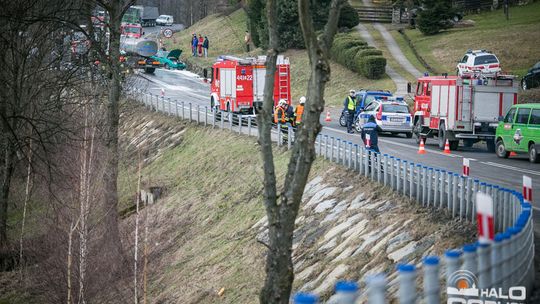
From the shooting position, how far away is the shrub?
54156 mm

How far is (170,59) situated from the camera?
249 feet

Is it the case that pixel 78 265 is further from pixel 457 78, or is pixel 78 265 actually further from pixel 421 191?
pixel 457 78

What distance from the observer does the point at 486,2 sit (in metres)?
73.2

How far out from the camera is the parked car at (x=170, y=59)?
243 feet

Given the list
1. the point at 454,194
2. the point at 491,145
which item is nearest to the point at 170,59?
the point at 491,145

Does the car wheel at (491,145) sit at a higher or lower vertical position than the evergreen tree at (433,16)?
lower

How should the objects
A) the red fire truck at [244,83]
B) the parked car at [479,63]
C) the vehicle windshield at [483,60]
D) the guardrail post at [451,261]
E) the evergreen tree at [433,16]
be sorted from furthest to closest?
the evergreen tree at [433,16]
the vehicle windshield at [483,60]
the parked car at [479,63]
the red fire truck at [244,83]
the guardrail post at [451,261]

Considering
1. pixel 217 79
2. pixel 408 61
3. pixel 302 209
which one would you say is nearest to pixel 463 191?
pixel 302 209

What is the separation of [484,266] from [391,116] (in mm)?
29769

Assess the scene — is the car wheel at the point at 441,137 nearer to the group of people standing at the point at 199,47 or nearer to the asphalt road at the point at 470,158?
the asphalt road at the point at 470,158

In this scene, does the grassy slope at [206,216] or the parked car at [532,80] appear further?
the parked car at [532,80]

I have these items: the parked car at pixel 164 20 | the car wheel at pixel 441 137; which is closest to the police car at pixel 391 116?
the car wheel at pixel 441 137

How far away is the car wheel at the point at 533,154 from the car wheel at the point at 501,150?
1413 millimetres

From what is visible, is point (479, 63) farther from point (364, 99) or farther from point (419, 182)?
point (419, 182)
